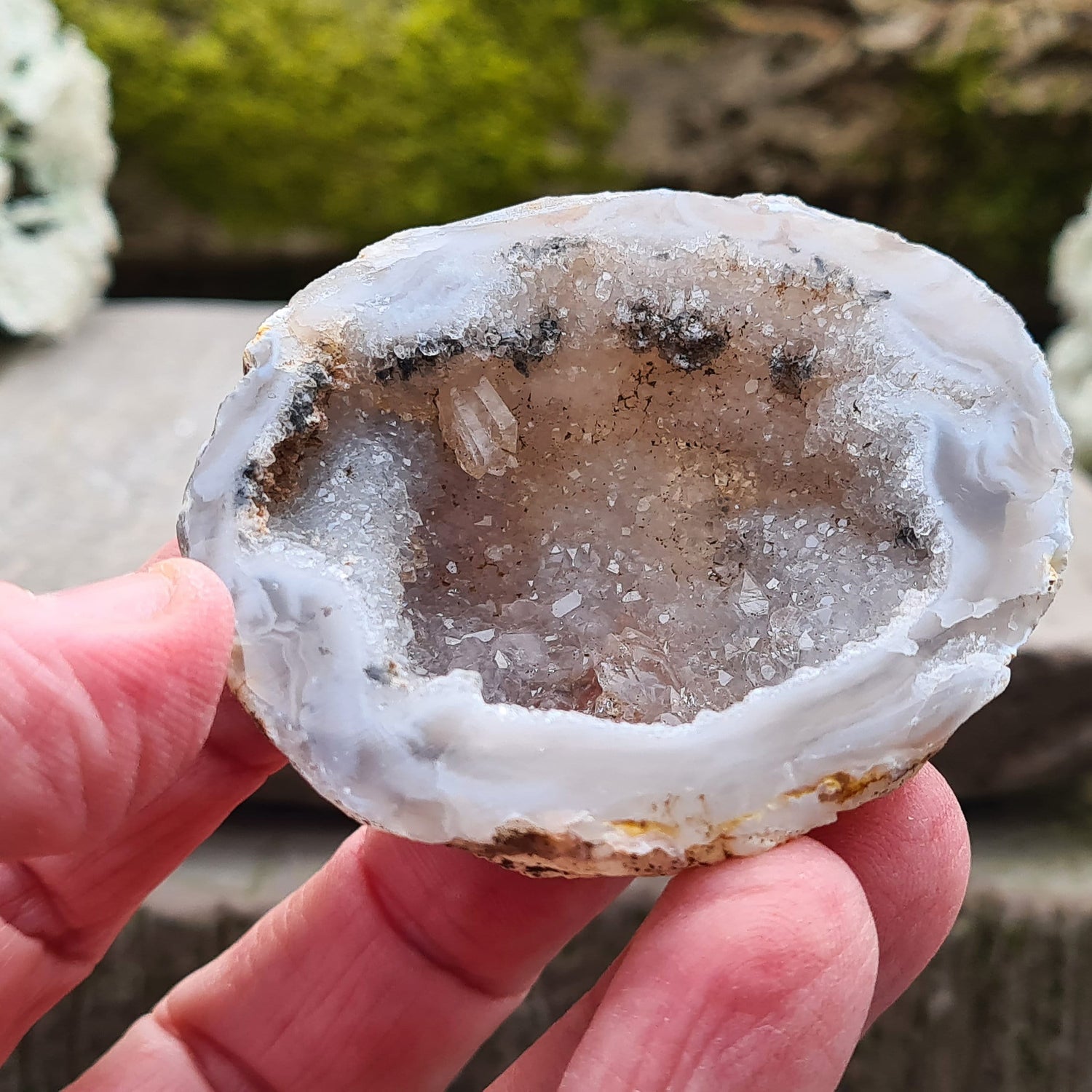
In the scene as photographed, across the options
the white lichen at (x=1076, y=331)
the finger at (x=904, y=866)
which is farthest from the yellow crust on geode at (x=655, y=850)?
the white lichen at (x=1076, y=331)

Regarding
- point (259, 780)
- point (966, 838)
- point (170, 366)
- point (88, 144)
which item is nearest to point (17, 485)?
point (170, 366)

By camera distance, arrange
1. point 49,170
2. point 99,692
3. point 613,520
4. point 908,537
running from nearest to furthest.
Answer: point 99,692 < point 908,537 < point 613,520 < point 49,170

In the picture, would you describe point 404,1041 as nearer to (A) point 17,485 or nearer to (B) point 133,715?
(B) point 133,715

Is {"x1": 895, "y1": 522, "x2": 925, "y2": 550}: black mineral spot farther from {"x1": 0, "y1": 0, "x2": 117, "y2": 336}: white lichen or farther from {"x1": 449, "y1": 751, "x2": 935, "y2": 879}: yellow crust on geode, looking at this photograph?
{"x1": 0, "y1": 0, "x2": 117, "y2": 336}: white lichen

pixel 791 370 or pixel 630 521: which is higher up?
pixel 791 370

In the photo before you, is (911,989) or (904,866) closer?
(904,866)

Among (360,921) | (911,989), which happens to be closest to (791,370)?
(360,921)

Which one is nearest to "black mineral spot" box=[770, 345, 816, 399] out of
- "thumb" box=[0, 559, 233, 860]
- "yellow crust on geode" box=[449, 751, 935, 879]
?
"yellow crust on geode" box=[449, 751, 935, 879]

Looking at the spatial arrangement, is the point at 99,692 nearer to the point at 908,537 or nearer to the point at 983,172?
the point at 908,537
